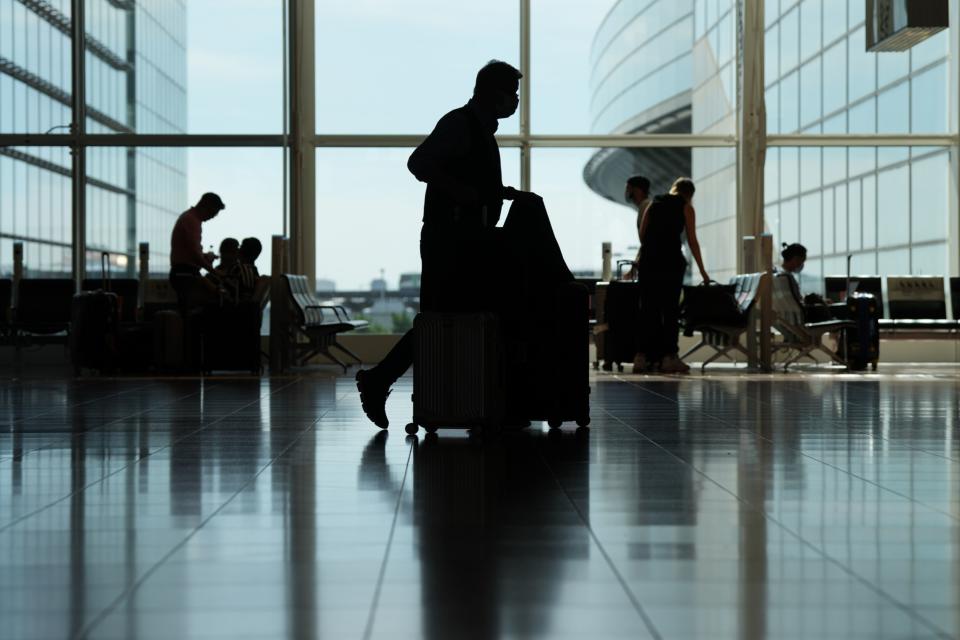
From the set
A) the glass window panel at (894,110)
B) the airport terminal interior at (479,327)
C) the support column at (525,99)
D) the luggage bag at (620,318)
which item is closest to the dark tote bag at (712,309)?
the airport terminal interior at (479,327)

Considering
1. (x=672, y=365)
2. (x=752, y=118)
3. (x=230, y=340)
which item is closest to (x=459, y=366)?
(x=672, y=365)

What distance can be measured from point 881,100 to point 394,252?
5646 mm

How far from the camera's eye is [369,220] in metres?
14.7

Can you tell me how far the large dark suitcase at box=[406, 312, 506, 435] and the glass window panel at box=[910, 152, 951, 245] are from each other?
34.8ft

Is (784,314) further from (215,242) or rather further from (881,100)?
(215,242)

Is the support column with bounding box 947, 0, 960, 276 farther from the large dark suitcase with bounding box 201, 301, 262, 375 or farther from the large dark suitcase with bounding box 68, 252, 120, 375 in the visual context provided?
the large dark suitcase with bounding box 68, 252, 120, 375

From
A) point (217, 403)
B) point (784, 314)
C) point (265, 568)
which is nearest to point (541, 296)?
point (217, 403)

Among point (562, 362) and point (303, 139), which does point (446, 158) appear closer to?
point (562, 362)

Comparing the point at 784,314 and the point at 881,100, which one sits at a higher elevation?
the point at 881,100

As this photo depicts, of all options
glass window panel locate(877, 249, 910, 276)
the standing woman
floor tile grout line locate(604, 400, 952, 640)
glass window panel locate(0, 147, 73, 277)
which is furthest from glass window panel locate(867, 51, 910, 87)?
floor tile grout line locate(604, 400, 952, 640)

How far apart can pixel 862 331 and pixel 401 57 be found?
6.16m

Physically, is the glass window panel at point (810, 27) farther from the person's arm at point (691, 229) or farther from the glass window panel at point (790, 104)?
the person's arm at point (691, 229)

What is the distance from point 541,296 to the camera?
5.38 m

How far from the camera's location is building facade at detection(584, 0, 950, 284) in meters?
14.4
